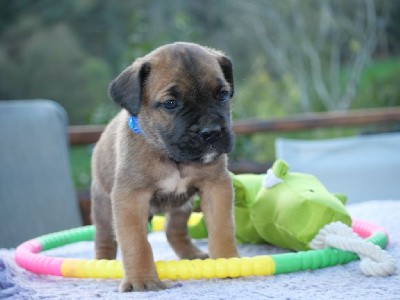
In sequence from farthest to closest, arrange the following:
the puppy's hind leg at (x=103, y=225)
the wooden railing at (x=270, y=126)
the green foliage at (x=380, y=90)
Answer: the green foliage at (x=380, y=90), the wooden railing at (x=270, y=126), the puppy's hind leg at (x=103, y=225)

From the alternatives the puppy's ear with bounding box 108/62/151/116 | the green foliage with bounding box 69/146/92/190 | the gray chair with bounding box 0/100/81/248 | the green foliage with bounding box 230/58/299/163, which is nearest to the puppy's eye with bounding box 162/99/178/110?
the puppy's ear with bounding box 108/62/151/116

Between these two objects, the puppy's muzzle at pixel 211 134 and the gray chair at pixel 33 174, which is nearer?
the puppy's muzzle at pixel 211 134

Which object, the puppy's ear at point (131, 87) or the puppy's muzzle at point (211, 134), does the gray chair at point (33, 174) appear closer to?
the puppy's ear at point (131, 87)

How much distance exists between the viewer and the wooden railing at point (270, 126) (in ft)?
18.4

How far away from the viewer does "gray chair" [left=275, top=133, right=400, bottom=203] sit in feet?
16.6

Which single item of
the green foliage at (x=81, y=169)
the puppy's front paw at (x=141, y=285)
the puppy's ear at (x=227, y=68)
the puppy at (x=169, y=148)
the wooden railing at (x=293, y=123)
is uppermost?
the puppy's ear at (x=227, y=68)

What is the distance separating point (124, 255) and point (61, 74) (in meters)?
9.75

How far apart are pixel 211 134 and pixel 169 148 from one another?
0.72ft

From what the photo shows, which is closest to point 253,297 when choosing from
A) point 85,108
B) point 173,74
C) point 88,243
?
point 173,74

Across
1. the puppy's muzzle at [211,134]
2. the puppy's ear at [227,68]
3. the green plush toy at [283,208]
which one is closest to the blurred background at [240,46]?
the green plush toy at [283,208]

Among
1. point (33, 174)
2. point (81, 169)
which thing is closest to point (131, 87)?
point (33, 174)

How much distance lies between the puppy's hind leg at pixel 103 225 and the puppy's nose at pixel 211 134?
0.83m

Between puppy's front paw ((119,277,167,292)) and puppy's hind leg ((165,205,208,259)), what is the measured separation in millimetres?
674

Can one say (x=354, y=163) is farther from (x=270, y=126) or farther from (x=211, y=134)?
(x=211, y=134)
